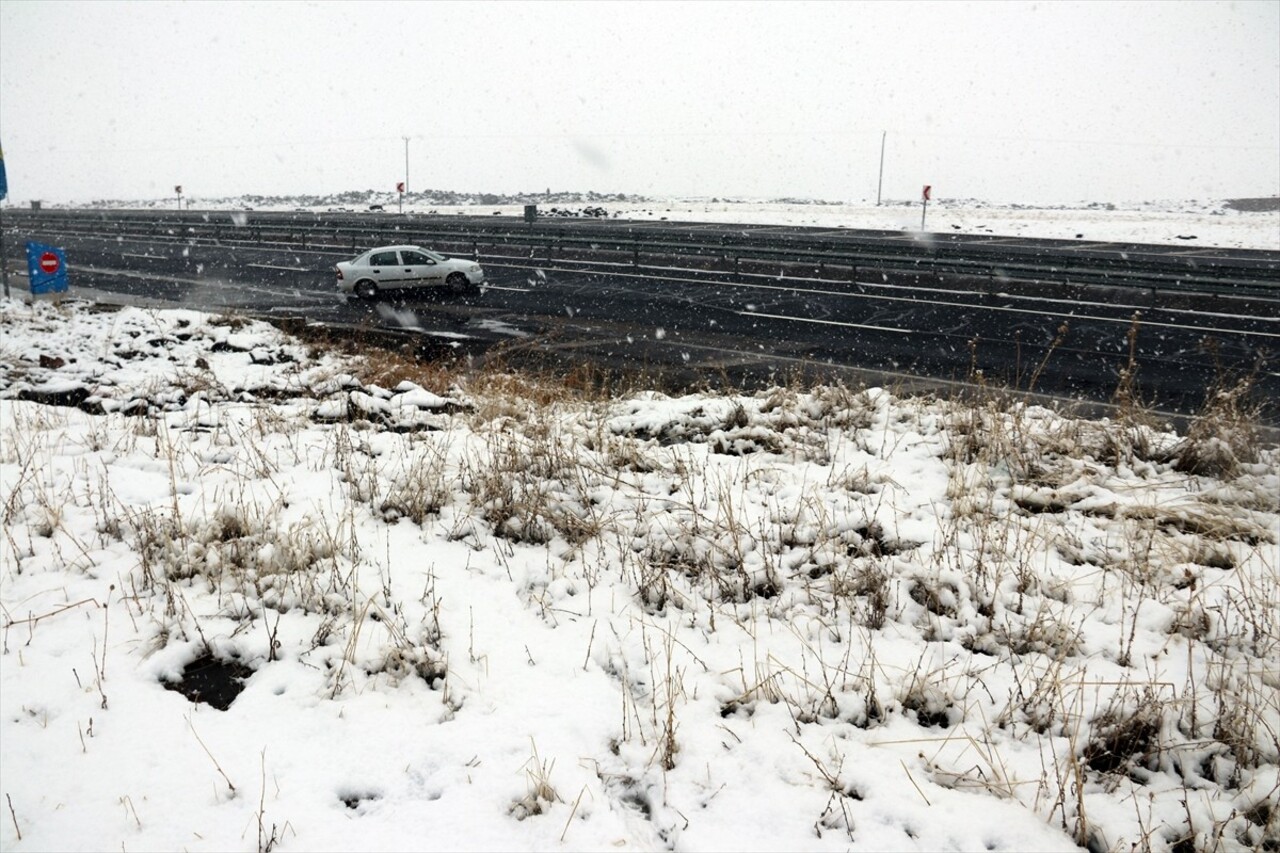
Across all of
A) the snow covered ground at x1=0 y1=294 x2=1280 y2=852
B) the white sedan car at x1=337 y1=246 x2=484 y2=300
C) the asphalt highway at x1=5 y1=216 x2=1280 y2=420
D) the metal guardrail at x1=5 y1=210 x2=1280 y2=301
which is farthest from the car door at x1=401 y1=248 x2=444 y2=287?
the snow covered ground at x1=0 y1=294 x2=1280 y2=852

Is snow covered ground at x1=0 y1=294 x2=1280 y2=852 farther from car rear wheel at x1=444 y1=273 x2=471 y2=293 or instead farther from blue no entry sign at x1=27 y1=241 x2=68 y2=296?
car rear wheel at x1=444 y1=273 x2=471 y2=293

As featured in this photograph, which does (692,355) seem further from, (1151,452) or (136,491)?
(136,491)

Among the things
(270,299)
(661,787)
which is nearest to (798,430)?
(661,787)

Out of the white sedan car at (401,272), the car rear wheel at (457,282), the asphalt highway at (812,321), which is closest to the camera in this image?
the asphalt highway at (812,321)

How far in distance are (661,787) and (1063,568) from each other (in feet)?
11.4

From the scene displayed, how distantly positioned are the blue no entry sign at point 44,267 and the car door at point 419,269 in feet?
28.0

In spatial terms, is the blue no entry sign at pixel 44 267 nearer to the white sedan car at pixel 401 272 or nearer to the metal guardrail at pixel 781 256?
the white sedan car at pixel 401 272

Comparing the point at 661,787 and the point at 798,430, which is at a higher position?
the point at 798,430

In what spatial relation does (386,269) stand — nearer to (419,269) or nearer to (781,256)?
(419,269)

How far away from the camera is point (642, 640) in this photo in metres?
4.68

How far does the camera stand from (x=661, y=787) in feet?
11.6

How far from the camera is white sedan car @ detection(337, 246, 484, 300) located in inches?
893

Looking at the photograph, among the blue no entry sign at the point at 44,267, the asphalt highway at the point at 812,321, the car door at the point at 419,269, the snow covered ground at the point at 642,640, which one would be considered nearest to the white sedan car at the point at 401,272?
the car door at the point at 419,269

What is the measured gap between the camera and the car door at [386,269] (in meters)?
22.8
